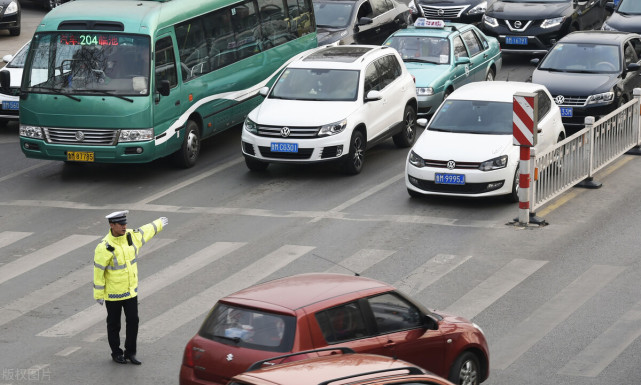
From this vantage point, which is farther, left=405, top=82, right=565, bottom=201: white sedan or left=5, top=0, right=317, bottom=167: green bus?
left=5, top=0, right=317, bottom=167: green bus

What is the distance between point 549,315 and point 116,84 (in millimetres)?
9436

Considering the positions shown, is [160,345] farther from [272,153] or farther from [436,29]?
[436,29]

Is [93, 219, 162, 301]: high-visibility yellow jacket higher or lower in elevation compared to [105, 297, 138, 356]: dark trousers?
higher

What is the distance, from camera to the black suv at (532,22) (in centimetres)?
2908

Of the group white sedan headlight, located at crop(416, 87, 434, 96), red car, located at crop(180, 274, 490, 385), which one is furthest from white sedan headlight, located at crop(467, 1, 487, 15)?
red car, located at crop(180, 274, 490, 385)

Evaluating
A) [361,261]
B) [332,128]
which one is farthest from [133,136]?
[361,261]

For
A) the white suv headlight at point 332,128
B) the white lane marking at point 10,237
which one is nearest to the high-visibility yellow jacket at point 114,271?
the white lane marking at point 10,237

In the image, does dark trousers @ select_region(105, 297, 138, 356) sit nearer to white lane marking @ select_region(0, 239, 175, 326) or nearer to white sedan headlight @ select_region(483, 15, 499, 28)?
white lane marking @ select_region(0, 239, 175, 326)

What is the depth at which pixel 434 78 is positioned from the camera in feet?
77.8

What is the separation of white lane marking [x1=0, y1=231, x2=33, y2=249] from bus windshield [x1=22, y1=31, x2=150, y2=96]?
335cm

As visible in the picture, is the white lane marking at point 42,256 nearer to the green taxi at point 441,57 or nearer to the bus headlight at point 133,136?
the bus headlight at point 133,136

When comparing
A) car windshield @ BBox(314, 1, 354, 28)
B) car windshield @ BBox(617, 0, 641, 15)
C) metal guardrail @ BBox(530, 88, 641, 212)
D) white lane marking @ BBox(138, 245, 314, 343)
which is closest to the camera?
white lane marking @ BBox(138, 245, 314, 343)

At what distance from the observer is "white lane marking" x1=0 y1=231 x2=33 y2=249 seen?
16875 millimetres

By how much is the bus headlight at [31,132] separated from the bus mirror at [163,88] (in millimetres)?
2125
